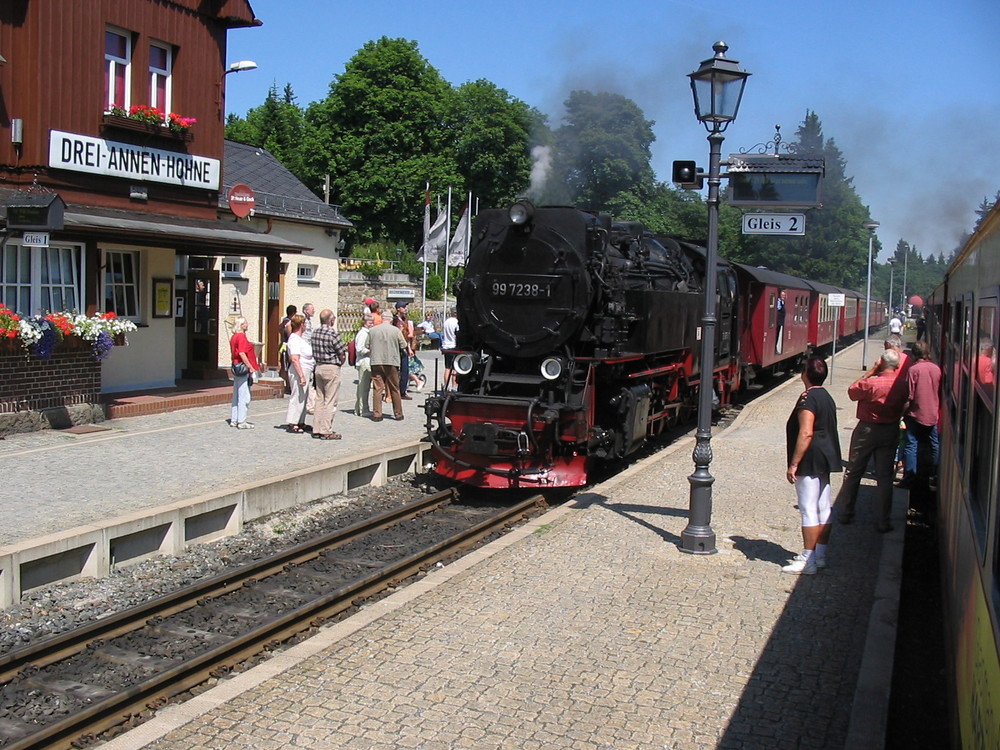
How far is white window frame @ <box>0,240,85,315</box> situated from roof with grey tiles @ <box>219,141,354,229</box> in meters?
8.00

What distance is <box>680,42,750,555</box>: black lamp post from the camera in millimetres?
7891

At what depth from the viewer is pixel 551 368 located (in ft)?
34.0

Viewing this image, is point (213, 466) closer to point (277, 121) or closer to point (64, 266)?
point (64, 266)

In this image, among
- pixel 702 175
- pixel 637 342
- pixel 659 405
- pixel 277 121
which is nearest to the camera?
pixel 702 175

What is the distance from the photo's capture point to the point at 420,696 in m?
5.05

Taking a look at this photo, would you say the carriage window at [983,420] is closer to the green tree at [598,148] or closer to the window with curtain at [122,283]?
the window with curtain at [122,283]

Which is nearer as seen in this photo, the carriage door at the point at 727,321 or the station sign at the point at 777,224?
the station sign at the point at 777,224

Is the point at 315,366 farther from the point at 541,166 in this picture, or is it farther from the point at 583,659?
the point at 541,166

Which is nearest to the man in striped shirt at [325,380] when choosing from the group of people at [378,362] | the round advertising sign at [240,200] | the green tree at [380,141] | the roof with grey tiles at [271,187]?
the group of people at [378,362]

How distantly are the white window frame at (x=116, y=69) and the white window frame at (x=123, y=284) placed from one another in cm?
224

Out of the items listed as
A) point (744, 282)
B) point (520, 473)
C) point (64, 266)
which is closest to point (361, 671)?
point (520, 473)

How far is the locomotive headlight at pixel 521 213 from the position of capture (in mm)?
10578

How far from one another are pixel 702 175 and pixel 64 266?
30.8ft

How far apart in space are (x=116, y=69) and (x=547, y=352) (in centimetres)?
876
